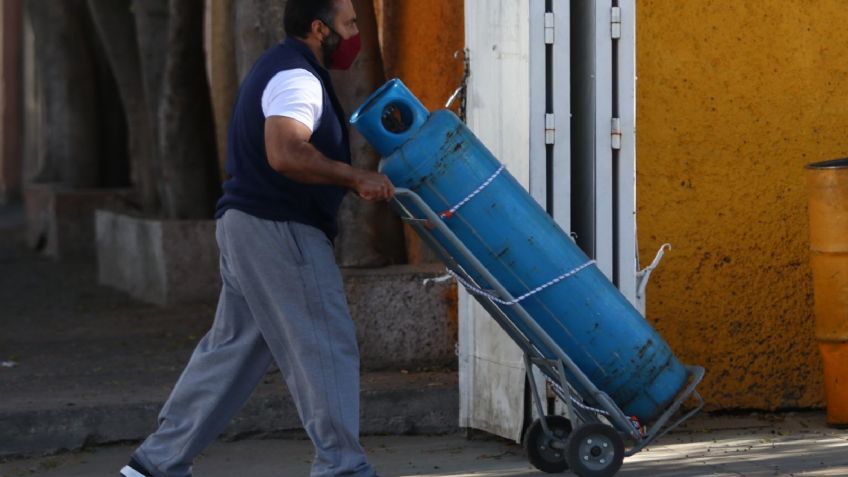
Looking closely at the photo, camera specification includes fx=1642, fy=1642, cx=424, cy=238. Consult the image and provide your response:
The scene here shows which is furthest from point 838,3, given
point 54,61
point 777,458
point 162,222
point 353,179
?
point 54,61

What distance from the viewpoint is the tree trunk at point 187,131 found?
401 inches

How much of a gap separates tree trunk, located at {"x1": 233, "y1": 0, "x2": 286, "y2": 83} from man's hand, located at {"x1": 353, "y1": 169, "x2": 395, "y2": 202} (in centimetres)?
329

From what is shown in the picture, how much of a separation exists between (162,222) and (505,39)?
4711 mm

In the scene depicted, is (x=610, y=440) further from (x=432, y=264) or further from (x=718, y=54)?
(x=432, y=264)

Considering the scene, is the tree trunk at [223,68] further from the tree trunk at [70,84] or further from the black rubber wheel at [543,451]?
the black rubber wheel at [543,451]

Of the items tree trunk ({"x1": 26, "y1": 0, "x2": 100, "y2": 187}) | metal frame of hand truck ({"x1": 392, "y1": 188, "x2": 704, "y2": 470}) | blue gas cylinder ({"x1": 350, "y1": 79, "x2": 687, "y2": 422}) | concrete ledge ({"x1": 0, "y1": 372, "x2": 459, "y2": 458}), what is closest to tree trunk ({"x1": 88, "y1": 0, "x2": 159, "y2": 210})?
tree trunk ({"x1": 26, "y1": 0, "x2": 100, "y2": 187})

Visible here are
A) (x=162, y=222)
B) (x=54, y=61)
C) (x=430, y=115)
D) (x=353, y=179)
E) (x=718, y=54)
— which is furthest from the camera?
(x=54, y=61)

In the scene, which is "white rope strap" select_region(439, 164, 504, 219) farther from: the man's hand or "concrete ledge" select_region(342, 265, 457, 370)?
"concrete ledge" select_region(342, 265, 457, 370)

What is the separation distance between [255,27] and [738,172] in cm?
278

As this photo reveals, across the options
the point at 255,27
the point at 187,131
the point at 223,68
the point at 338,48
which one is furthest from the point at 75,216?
the point at 338,48

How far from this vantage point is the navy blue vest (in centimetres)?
496

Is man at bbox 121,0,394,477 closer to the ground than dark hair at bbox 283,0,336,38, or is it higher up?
closer to the ground

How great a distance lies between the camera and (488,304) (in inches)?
213

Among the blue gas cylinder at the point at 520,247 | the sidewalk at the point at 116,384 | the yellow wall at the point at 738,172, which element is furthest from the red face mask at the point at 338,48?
the sidewalk at the point at 116,384
